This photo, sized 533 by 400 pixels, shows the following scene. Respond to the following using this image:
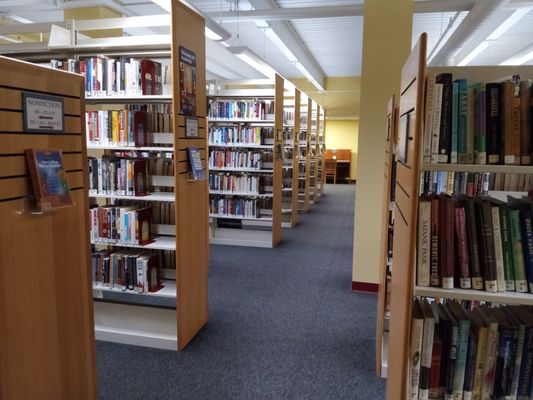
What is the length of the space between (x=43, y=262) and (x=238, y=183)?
4.75 metres

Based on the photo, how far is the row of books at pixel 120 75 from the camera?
3.09m

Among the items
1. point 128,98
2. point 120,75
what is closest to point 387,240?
point 128,98

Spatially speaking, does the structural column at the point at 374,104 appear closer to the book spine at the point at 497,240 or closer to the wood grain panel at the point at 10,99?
the book spine at the point at 497,240

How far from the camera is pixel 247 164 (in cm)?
613

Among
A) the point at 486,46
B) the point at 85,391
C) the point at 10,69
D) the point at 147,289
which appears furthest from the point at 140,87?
the point at 486,46

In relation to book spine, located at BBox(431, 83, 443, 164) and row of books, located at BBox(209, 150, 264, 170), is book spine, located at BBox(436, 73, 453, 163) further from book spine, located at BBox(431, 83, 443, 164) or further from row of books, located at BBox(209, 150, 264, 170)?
row of books, located at BBox(209, 150, 264, 170)

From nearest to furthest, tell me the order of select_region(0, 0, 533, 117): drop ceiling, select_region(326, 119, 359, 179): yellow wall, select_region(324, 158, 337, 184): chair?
select_region(0, 0, 533, 117): drop ceiling
select_region(324, 158, 337, 184): chair
select_region(326, 119, 359, 179): yellow wall

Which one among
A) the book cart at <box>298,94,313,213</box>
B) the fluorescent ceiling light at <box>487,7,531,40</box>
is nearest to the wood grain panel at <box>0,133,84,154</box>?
the book cart at <box>298,94,313,213</box>

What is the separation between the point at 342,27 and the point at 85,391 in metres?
8.13

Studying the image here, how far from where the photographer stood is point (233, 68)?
1238 cm

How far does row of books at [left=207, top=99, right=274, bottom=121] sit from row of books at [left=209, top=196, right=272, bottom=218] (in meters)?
1.23

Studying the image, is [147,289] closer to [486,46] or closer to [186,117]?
[186,117]

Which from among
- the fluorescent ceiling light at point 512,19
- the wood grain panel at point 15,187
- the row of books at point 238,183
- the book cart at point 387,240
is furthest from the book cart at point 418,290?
the fluorescent ceiling light at point 512,19

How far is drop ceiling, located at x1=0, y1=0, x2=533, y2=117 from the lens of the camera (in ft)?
18.7
